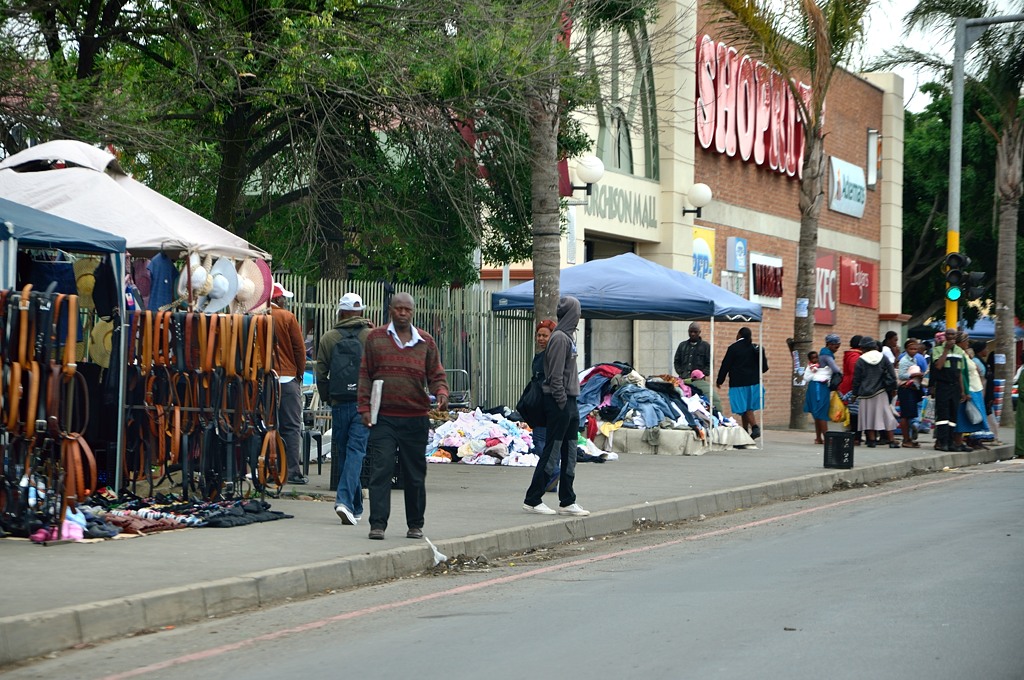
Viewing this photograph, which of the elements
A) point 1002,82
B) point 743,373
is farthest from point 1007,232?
point 743,373

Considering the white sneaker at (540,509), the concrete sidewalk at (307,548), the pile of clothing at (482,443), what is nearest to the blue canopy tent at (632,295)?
the pile of clothing at (482,443)

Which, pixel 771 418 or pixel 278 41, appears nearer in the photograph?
pixel 278 41

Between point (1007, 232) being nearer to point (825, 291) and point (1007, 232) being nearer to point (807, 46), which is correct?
point (825, 291)

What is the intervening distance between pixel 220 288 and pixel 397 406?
10.4 ft

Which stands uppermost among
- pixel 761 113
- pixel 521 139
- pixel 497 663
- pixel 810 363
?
pixel 761 113

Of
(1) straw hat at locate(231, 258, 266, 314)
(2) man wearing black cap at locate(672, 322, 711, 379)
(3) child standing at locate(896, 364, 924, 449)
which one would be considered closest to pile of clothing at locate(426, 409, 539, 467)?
(1) straw hat at locate(231, 258, 266, 314)

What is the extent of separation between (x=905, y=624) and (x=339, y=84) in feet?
34.7

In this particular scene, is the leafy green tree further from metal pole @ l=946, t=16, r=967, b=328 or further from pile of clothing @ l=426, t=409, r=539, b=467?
pile of clothing @ l=426, t=409, r=539, b=467

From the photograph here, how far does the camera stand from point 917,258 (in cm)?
4603

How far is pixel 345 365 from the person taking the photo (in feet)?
40.7

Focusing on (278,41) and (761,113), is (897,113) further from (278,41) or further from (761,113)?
(278,41)

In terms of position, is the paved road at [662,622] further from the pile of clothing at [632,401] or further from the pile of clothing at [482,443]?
the pile of clothing at [632,401]

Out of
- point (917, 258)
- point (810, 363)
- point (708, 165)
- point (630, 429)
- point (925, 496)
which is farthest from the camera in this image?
point (917, 258)

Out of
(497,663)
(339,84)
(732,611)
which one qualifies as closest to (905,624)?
(732,611)
